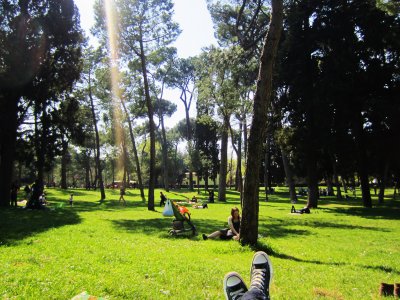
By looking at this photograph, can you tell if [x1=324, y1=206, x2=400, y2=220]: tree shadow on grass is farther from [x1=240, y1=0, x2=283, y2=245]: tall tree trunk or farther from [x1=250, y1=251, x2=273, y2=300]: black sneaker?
[x1=250, y1=251, x2=273, y2=300]: black sneaker

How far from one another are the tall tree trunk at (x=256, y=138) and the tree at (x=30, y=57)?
20202mm

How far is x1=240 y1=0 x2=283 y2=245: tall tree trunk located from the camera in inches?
402

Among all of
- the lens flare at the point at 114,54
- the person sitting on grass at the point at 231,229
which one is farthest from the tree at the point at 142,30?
the person sitting on grass at the point at 231,229

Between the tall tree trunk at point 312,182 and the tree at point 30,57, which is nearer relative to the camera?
the tree at point 30,57

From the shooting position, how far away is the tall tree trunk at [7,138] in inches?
977

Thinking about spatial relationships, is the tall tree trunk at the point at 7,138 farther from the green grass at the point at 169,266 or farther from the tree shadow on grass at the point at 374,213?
the tree shadow on grass at the point at 374,213

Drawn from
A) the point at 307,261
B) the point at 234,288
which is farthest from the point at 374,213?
the point at 234,288

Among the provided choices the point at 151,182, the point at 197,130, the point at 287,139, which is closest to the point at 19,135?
the point at 151,182

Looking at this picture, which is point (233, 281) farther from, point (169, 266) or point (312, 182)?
point (312, 182)

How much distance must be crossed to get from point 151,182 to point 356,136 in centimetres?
1770

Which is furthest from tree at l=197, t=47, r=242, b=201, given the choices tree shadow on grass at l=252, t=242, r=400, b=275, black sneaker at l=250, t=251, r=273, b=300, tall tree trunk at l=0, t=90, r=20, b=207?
black sneaker at l=250, t=251, r=273, b=300

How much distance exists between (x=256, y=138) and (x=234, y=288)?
20.7 ft

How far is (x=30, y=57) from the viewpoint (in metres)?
25.2

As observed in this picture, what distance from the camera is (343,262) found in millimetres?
8961
